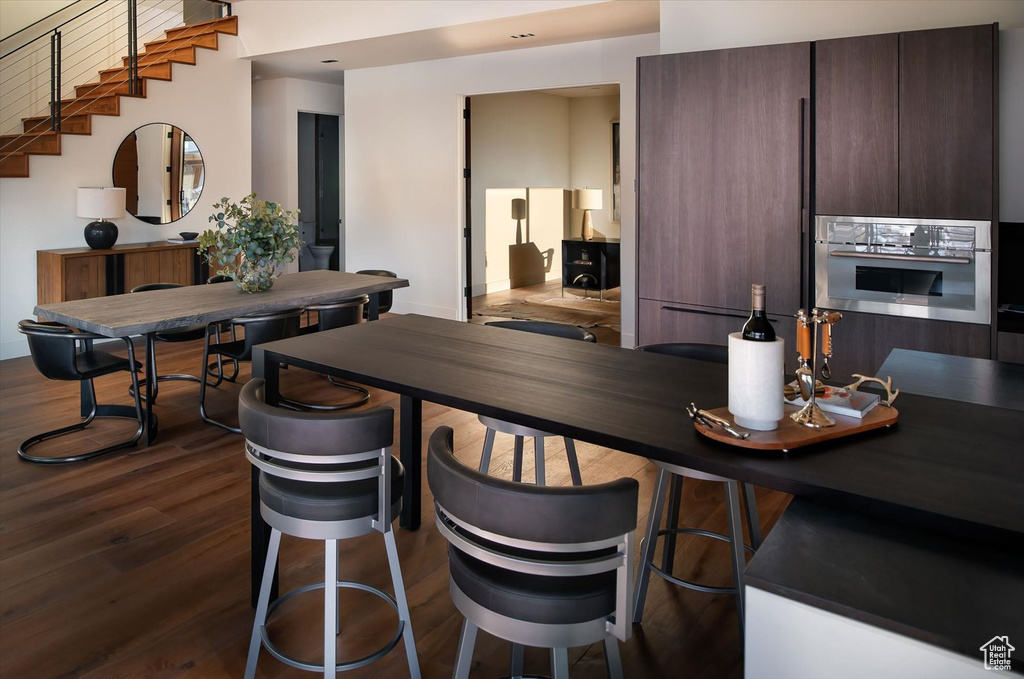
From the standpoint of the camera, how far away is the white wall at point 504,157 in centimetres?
1016

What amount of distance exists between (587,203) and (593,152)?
1088 mm

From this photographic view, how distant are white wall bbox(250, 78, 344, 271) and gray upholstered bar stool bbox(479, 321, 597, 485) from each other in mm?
6942

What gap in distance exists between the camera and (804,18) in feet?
14.5

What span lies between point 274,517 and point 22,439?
122 inches

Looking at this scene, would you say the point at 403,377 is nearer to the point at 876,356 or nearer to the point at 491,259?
the point at 876,356

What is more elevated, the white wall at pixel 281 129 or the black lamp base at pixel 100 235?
the white wall at pixel 281 129

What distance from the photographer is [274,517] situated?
2.07 metres

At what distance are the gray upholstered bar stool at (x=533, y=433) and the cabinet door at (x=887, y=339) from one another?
1423 mm

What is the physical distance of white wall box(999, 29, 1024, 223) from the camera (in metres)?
3.45

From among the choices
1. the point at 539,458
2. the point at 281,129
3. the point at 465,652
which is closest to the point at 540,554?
the point at 465,652

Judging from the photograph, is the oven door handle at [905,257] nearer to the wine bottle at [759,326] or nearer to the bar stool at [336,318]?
the wine bottle at [759,326]

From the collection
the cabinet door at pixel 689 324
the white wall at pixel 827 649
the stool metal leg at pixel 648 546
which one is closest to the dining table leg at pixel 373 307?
the cabinet door at pixel 689 324

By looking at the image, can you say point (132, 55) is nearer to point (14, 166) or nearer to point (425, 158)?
point (14, 166)

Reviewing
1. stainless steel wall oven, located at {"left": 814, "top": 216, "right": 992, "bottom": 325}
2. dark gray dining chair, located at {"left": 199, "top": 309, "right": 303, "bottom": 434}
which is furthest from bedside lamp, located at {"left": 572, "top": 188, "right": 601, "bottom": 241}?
stainless steel wall oven, located at {"left": 814, "top": 216, "right": 992, "bottom": 325}
